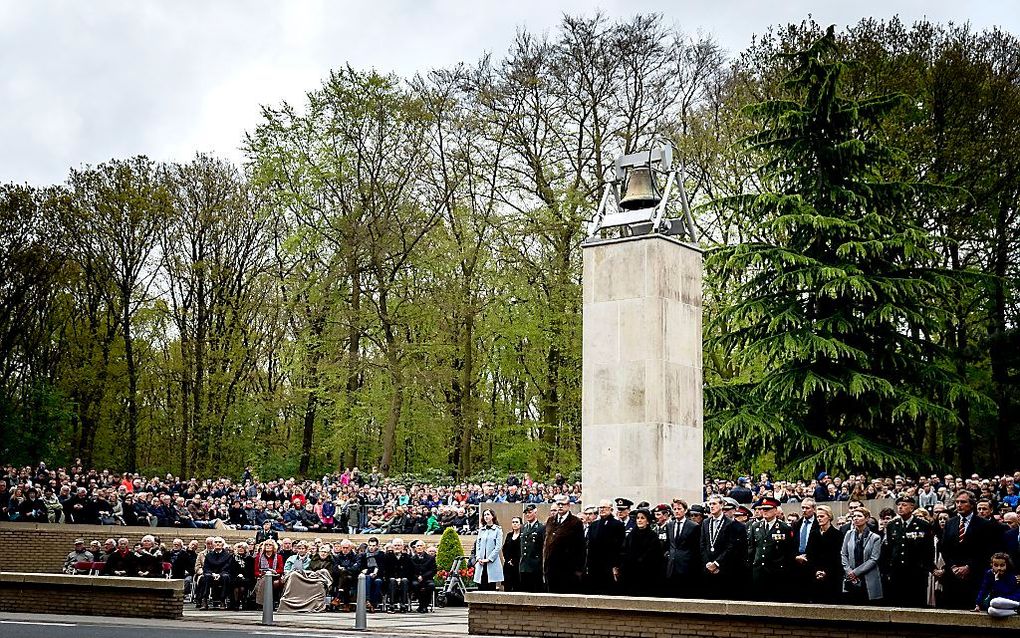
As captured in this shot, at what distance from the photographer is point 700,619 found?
46.8ft

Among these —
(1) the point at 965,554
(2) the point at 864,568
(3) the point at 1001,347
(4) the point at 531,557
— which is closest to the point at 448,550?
(4) the point at 531,557

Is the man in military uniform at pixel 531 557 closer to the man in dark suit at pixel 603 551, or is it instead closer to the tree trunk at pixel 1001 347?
the man in dark suit at pixel 603 551

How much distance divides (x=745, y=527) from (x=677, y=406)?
4.66 m

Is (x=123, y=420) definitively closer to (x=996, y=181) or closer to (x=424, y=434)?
(x=424, y=434)

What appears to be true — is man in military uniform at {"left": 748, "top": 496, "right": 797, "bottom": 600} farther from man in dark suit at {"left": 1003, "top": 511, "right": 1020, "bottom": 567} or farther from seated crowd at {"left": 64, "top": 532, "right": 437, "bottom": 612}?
seated crowd at {"left": 64, "top": 532, "right": 437, "bottom": 612}

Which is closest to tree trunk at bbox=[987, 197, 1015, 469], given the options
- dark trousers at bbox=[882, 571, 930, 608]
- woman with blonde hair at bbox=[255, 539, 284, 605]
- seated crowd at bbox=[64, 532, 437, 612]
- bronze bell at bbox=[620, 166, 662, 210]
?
bronze bell at bbox=[620, 166, 662, 210]

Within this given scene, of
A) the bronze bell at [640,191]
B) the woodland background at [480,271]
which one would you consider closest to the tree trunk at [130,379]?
the woodland background at [480,271]

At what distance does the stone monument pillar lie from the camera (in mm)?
18812

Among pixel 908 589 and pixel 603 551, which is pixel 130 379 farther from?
pixel 908 589

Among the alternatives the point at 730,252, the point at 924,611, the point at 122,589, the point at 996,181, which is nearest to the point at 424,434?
the point at 730,252

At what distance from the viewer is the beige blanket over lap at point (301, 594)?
22859 mm

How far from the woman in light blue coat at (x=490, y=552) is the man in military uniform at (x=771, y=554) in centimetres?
800

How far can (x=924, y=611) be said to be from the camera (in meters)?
12.7

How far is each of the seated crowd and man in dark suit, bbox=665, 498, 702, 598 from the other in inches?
376
